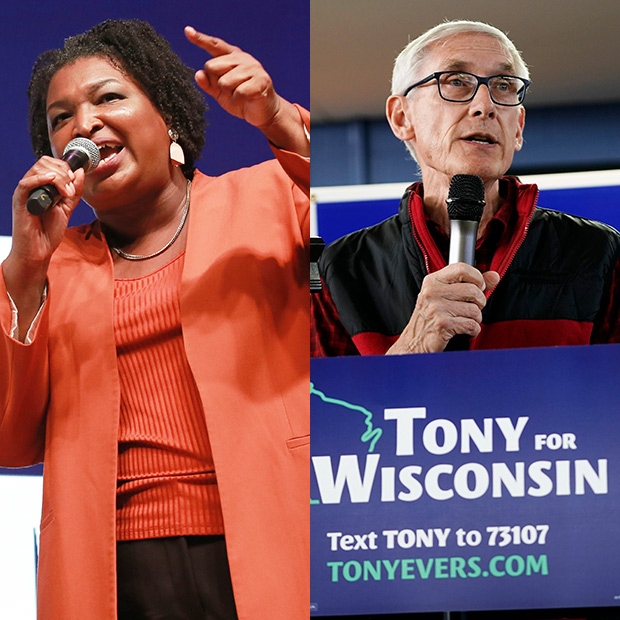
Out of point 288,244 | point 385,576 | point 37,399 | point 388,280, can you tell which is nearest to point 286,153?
point 288,244

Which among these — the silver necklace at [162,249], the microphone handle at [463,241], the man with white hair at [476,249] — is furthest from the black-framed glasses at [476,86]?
the silver necklace at [162,249]

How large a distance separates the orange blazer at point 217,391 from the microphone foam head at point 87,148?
0.21 m

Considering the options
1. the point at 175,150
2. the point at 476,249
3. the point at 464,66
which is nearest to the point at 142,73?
the point at 175,150

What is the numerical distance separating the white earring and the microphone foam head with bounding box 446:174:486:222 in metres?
0.65

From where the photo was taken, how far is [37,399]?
7.89 feet

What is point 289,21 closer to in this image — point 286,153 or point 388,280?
point 286,153

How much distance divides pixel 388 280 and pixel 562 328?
43 centimetres

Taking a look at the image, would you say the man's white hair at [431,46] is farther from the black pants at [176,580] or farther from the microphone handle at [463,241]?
the black pants at [176,580]

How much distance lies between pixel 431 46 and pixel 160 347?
38.9 inches

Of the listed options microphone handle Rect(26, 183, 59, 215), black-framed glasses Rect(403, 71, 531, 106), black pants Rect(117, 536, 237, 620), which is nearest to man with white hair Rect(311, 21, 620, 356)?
black-framed glasses Rect(403, 71, 531, 106)

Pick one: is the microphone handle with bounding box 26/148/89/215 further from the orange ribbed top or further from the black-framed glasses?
the black-framed glasses

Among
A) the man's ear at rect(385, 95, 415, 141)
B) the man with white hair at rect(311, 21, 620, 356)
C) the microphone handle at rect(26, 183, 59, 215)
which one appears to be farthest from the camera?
the man's ear at rect(385, 95, 415, 141)

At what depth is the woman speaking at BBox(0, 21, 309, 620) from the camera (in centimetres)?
226

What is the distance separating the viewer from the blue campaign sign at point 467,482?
2.35 metres
